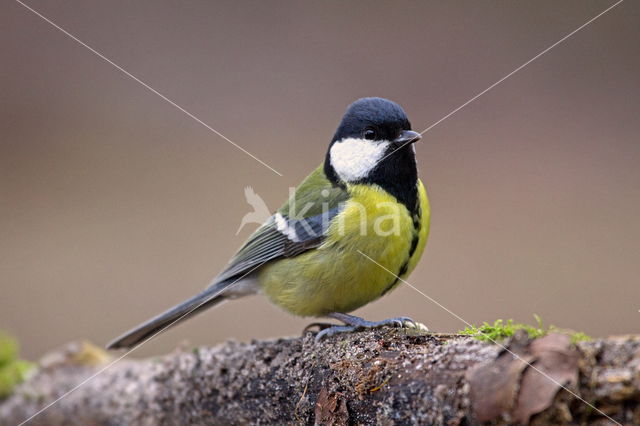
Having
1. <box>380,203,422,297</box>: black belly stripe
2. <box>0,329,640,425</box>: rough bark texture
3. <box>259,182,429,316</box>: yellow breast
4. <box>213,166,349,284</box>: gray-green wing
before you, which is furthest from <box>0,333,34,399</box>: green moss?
<box>380,203,422,297</box>: black belly stripe

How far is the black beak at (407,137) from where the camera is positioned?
2.07 m

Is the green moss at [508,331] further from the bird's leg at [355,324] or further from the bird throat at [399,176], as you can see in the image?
the bird throat at [399,176]

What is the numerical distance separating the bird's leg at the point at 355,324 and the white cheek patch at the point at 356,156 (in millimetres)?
511

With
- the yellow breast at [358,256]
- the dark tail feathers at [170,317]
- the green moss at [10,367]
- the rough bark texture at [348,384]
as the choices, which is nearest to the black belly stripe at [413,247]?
the yellow breast at [358,256]

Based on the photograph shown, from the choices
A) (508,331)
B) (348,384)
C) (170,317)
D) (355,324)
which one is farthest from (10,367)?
(508,331)

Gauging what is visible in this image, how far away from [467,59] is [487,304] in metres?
3.21

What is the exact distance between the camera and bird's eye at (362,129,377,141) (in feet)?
7.09

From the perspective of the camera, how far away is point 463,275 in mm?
4246

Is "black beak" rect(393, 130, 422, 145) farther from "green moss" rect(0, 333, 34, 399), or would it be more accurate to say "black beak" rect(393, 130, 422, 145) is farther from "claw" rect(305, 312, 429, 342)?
"green moss" rect(0, 333, 34, 399)

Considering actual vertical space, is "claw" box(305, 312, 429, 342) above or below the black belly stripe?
below

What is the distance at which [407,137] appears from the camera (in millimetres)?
2104

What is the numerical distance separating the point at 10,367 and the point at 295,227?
1193 millimetres

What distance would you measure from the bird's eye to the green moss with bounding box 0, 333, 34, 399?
1540mm

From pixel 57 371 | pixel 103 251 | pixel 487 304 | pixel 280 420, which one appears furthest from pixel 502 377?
pixel 103 251
